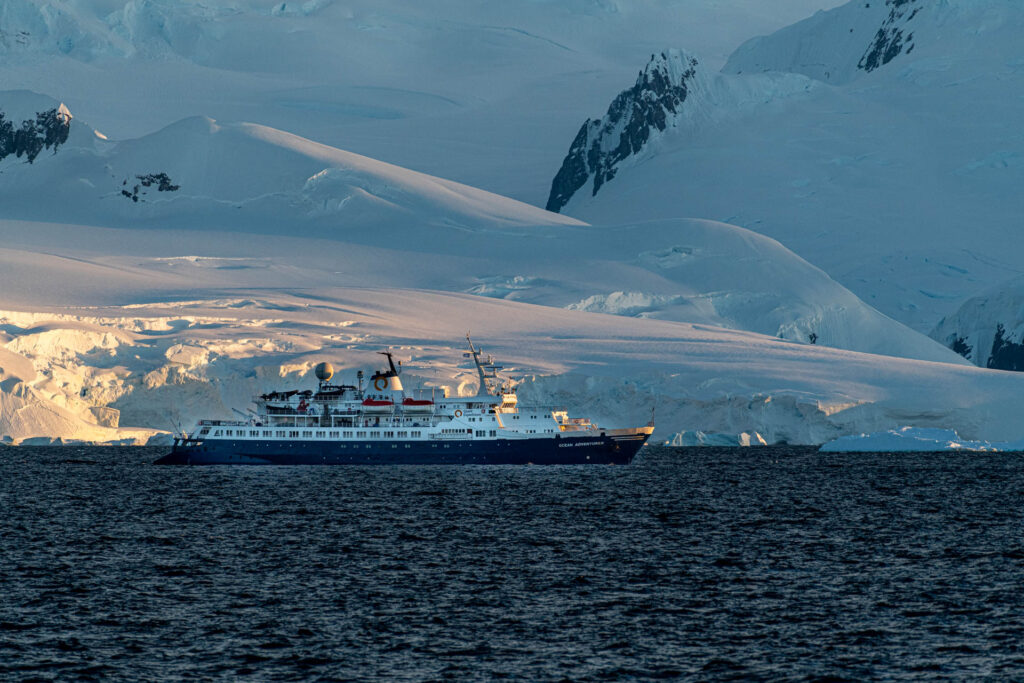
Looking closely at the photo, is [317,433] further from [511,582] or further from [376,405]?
[511,582]

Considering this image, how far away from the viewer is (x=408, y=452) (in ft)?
307

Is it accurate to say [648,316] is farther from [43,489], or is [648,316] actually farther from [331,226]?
[43,489]

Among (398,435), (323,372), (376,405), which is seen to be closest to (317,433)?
(376,405)

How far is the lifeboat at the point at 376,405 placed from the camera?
94.9 m

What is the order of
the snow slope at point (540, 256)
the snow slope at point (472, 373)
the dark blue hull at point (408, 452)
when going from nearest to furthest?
the dark blue hull at point (408, 452) → the snow slope at point (472, 373) → the snow slope at point (540, 256)

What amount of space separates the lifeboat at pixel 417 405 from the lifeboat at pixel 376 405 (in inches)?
32.3

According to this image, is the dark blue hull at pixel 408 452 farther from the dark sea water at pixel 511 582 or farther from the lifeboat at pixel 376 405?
the dark sea water at pixel 511 582

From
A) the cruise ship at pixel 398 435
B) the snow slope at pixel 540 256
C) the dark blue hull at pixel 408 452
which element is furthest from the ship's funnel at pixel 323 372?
the snow slope at pixel 540 256

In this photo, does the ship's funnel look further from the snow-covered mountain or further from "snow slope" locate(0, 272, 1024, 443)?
the snow-covered mountain

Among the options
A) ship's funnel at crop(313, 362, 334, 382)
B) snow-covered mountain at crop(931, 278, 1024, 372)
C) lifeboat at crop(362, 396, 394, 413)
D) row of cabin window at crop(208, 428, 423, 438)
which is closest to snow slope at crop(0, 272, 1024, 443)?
ship's funnel at crop(313, 362, 334, 382)

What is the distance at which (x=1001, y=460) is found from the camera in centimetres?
10538

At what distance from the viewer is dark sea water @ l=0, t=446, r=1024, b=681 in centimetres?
3475

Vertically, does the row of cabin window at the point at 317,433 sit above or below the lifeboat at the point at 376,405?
below

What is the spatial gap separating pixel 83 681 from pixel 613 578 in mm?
18044
